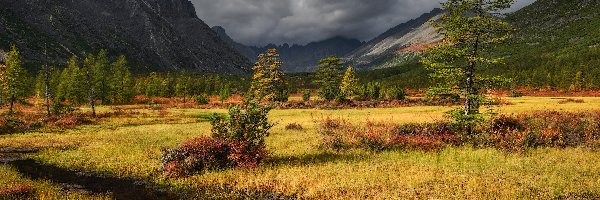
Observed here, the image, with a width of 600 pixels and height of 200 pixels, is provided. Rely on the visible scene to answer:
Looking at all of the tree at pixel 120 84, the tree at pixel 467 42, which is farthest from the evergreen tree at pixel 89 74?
the tree at pixel 467 42

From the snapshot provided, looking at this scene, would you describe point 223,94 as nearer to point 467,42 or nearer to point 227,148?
point 467,42

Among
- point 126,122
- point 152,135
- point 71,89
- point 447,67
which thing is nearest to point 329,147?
point 447,67

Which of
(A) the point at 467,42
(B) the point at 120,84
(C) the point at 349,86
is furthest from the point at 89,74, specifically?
(C) the point at 349,86

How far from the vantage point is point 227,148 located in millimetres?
17109

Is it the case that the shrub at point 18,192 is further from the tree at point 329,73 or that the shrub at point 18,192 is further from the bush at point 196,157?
the tree at point 329,73

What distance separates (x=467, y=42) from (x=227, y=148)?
1401 centimetres

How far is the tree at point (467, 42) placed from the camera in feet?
69.6

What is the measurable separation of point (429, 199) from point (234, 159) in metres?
8.11

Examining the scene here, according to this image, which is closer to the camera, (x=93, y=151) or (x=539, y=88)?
(x=93, y=151)

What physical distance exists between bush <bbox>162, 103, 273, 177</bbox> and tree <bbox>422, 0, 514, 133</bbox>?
1021 cm

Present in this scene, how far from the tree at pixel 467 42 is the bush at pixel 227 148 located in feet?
33.5

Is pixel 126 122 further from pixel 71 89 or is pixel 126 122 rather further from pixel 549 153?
pixel 71 89

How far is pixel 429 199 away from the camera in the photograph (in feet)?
36.4

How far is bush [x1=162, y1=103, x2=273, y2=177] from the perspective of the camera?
1622cm
